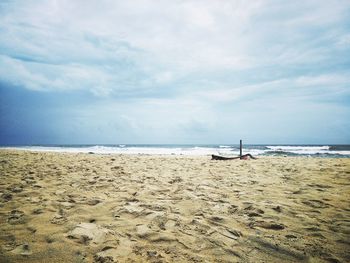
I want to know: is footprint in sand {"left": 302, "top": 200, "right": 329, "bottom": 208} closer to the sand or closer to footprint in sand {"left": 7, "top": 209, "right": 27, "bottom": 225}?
the sand

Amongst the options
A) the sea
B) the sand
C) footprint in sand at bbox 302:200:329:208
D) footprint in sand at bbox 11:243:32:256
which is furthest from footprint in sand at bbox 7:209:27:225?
the sea

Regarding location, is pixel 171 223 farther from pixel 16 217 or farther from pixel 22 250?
pixel 16 217

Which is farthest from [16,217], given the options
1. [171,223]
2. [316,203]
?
[316,203]

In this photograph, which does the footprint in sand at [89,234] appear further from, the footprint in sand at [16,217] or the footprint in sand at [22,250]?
the footprint in sand at [16,217]

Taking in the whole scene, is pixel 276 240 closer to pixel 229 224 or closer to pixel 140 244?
pixel 229 224

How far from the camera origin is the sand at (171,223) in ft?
8.03

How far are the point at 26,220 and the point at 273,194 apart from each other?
14.9 ft

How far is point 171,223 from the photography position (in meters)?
3.19

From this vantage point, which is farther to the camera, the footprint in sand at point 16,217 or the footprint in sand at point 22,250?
the footprint in sand at point 16,217

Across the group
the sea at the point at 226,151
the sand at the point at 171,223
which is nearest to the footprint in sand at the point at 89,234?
the sand at the point at 171,223

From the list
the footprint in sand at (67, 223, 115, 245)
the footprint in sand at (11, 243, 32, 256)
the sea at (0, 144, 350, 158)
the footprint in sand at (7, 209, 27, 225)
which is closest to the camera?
the footprint in sand at (11, 243, 32, 256)

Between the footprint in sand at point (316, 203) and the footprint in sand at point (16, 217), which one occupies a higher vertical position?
the footprint in sand at point (316, 203)

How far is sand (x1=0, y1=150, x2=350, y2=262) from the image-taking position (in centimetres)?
245

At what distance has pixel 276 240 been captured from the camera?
2.81 meters
